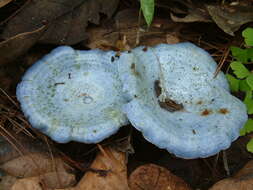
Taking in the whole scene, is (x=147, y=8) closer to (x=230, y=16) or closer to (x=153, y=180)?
(x=230, y=16)

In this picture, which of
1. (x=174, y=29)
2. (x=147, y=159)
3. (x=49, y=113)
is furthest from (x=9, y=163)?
(x=174, y=29)

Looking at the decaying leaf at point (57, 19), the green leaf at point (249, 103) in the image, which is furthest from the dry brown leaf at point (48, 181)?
the green leaf at point (249, 103)

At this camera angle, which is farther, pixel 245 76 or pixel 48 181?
pixel 245 76

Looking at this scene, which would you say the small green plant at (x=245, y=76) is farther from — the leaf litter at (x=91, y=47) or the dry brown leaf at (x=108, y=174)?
the dry brown leaf at (x=108, y=174)

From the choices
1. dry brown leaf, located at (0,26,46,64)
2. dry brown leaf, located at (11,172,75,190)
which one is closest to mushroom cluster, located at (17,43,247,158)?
dry brown leaf, located at (0,26,46,64)

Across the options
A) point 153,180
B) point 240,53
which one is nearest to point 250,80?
point 240,53

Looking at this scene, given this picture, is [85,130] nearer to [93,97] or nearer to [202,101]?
[93,97]
